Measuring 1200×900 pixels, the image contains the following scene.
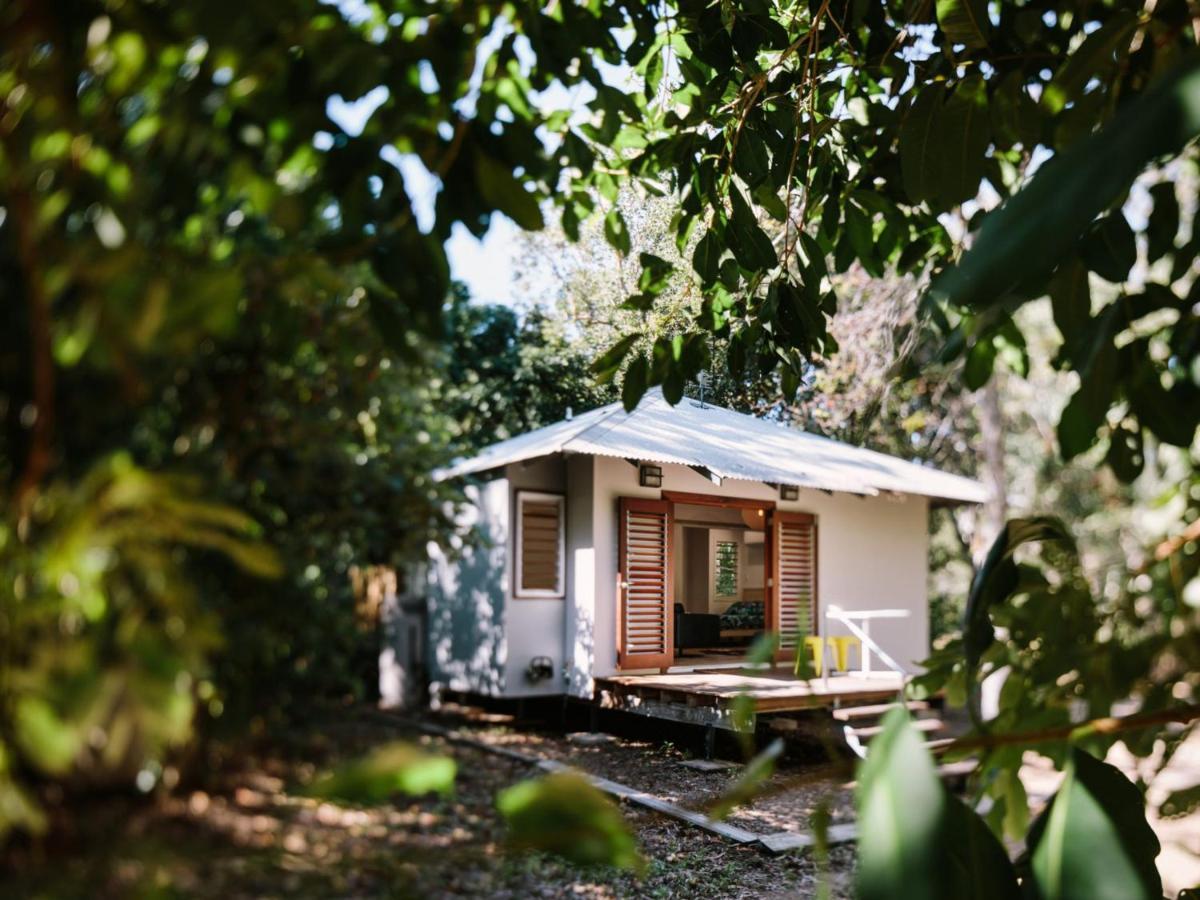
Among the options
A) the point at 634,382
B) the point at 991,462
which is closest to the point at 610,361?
the point at 634,382

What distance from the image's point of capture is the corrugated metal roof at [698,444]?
41.3 inches

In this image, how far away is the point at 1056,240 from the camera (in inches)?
20.6

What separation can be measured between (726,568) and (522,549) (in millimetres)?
296

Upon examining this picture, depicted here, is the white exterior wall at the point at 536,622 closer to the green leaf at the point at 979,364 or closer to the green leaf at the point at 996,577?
the green leaf at the point at 996,577

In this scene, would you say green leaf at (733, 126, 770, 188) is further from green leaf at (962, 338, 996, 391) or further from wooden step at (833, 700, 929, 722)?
wooden step at (833, 700, 929, 722)

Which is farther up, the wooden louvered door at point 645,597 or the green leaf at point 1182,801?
the wooden louvered door at point 645,597

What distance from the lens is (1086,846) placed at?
50 centimetres

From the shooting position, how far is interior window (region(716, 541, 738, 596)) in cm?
113

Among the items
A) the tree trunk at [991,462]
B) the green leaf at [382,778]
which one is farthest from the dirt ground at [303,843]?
the tree trunk at [991,462]

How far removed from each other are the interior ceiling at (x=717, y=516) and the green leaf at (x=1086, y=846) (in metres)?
0.55

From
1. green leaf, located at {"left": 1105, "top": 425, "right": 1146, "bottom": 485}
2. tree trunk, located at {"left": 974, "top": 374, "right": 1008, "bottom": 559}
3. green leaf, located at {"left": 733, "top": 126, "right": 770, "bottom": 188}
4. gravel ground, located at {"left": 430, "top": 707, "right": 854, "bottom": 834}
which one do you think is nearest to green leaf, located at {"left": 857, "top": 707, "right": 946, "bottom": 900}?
gravel ground, located at {"left": 430, "top": 707, "right": 854, "bottom": 834}

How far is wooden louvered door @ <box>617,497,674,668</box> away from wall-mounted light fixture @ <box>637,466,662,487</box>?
2 cm

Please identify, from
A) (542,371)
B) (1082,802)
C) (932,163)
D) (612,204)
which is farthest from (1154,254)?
(1082,802)

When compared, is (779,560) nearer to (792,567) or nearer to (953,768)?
(792,567)
